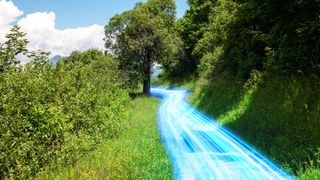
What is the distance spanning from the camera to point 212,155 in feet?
37.2

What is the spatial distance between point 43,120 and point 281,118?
8687 millimetres

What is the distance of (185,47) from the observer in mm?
52781

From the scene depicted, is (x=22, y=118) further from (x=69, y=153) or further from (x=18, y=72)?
(x=18, y=72)

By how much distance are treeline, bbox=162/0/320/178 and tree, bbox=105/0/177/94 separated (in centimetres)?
1828

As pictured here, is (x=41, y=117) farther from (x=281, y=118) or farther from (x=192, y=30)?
(x=192, y=30)

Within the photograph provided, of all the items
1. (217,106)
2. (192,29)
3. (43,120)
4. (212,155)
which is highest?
(192,29)

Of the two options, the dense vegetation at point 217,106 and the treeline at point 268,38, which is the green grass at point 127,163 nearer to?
the dense vegetation at point 217,106

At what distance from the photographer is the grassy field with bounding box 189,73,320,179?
961 cm

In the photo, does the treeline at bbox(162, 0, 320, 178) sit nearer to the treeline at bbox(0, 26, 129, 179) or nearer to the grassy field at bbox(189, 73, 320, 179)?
the grassy field at bbox(189, 73, 320, 179)

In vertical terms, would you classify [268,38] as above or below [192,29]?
below

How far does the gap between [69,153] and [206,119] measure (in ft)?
28.5

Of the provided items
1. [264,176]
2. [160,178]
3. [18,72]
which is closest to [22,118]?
[18,72]

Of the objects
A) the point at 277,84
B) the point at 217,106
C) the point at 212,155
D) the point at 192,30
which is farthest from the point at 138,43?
the point at 212,155

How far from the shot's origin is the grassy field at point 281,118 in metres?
9.61
